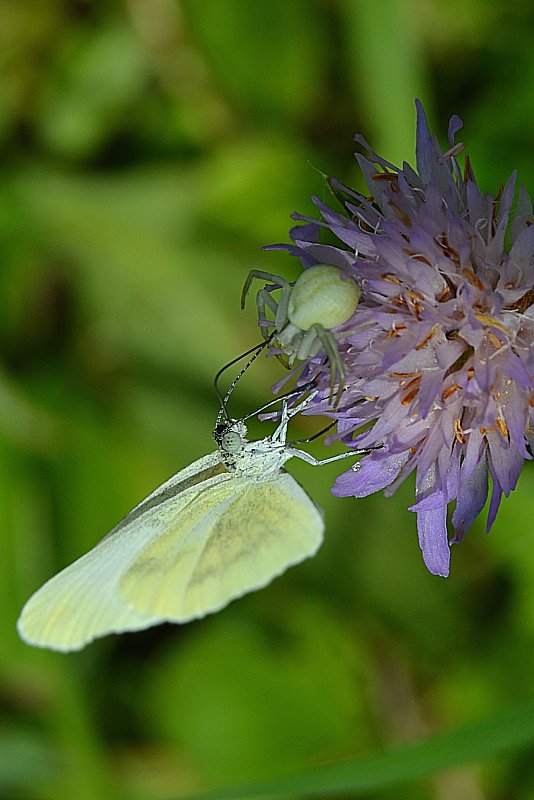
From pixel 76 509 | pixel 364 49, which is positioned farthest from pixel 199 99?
pixel 76 509

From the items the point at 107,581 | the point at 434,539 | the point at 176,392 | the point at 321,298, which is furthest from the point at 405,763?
the point at 176,392

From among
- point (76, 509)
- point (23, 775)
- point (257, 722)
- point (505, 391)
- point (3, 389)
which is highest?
point (3, 389)

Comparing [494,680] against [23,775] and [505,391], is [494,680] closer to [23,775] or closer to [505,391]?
[505,391]

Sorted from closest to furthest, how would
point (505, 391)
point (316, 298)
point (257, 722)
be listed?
point (316, 298), point (505, 391), point (257, 722)

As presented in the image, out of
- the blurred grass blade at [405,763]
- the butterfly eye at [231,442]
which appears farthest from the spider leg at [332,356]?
the blurred grass blade at [405,763]

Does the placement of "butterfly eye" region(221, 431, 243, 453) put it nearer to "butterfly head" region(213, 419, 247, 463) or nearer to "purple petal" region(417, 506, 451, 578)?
"butterfly head" region(213, 419, 247, 463)

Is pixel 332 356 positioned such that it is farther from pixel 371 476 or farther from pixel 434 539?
pixel 434 539
